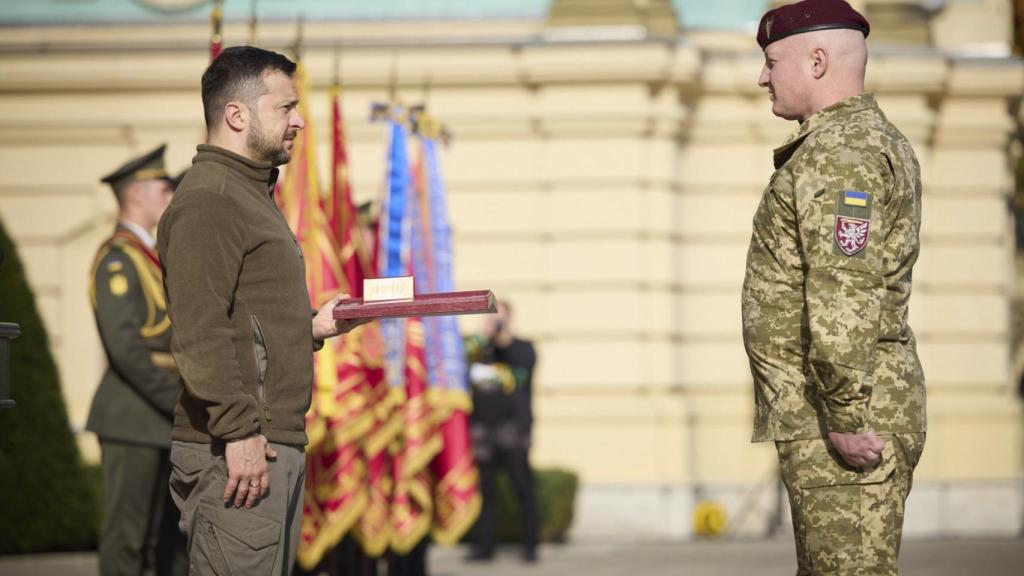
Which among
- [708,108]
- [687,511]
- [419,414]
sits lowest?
[687,511]

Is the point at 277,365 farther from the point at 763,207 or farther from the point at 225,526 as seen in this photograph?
the point at 763,207

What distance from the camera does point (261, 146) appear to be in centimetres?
473

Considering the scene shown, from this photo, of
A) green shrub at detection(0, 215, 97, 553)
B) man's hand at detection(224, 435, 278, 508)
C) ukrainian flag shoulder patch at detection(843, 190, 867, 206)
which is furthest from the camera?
green shrub at detection(0, 215, 97, 553)

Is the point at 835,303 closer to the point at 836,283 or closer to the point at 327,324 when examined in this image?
the point at 836,283

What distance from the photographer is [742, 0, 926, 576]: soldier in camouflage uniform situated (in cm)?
448

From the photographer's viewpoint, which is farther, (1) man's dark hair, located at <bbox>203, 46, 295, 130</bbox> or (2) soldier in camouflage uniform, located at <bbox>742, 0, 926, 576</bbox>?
(1) man's dark hair, located at <bbox>203, 46, 295, 130</bbox>

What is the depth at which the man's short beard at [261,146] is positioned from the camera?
4.71 meters

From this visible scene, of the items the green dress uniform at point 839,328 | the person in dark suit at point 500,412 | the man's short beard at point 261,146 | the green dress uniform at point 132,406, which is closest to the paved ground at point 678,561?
the person in dark suit at point 500,412

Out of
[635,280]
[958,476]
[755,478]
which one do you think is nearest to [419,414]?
[635,280]

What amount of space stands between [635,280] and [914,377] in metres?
9.83

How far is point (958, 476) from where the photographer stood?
1531 cm

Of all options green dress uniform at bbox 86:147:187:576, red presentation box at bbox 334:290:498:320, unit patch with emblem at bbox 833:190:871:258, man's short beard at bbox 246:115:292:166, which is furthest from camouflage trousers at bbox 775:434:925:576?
green dress uniform at bbox 86:147:187:576

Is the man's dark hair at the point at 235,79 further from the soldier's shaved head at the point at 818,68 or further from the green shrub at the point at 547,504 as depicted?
the green shrub at the point at 547,504

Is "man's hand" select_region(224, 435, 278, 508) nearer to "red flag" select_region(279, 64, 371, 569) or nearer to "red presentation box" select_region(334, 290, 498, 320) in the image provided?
"red presentation box" select_region(334, 290, 498, 320)
